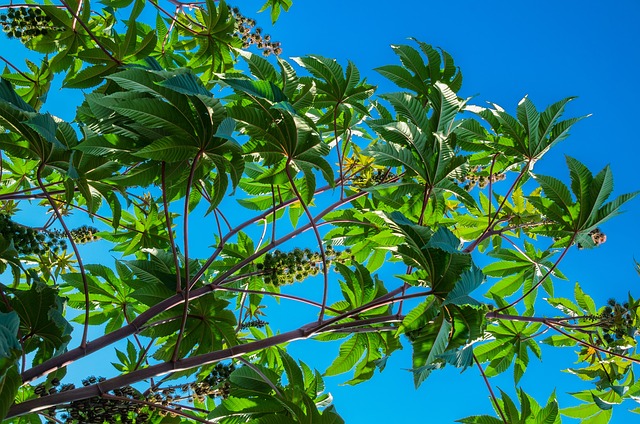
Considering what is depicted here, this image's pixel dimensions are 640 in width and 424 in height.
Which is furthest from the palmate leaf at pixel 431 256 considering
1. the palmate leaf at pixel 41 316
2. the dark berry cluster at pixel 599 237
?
the dark berry cluster at pixel 599 237

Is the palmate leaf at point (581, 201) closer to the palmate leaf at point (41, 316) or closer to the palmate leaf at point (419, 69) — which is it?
the palmate leaf at point (419, 69)

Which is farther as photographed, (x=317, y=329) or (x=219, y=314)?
(x=219, y=314)

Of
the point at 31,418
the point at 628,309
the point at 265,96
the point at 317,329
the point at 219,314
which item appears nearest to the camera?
the point at 265,96

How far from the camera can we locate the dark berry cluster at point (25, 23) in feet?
14.7

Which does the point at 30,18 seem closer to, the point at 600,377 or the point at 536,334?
the point at 536,334

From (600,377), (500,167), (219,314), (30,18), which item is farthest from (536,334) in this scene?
(30,18)

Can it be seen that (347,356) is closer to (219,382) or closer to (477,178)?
(219,382)

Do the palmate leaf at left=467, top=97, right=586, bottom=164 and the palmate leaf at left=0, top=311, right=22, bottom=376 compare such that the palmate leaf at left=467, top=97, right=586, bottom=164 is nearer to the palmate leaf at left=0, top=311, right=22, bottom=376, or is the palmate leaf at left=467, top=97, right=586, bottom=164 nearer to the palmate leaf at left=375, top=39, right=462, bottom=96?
the palmate leaf at left=375, top=39, right=462, bottom=96

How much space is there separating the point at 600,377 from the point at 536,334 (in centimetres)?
65

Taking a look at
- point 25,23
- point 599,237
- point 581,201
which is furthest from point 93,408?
point 599,237

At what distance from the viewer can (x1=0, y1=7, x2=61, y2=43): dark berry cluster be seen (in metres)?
4.48

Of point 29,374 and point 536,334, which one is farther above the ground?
point 536,334

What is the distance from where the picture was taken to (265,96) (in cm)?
262

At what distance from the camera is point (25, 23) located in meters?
4.49
